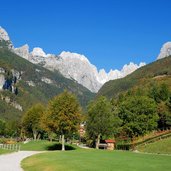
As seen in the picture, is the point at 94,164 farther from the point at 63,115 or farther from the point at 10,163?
the point at 63,115

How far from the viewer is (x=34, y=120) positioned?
12988cm

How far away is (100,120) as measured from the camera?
95.9 metres

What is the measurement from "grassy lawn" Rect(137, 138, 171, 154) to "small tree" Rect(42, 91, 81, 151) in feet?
50.9

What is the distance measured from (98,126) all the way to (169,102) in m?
25.6

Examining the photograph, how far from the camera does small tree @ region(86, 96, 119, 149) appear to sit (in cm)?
9606

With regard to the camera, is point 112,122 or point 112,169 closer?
point 112,169

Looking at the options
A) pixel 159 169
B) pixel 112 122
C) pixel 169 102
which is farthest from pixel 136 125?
pixel 159 169

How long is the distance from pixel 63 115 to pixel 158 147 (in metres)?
21.1

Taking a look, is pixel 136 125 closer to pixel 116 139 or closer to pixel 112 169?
pixel 116 139

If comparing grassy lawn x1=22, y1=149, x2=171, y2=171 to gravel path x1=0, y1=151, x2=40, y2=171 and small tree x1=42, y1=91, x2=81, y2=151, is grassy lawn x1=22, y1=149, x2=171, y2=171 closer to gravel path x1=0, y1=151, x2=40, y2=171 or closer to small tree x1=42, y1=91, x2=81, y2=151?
gravel path x1=0, y1=151, x2=40, y2=171

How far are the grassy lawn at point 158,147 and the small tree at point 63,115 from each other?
50.9ft

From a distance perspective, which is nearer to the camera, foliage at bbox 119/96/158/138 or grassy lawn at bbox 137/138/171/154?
grassy lawn at bbox 137/138/171/154

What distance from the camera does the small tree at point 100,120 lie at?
3782 inches

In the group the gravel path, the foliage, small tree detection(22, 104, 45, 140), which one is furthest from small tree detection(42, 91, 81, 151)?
small tree detection(22, 104, 45, 140)
